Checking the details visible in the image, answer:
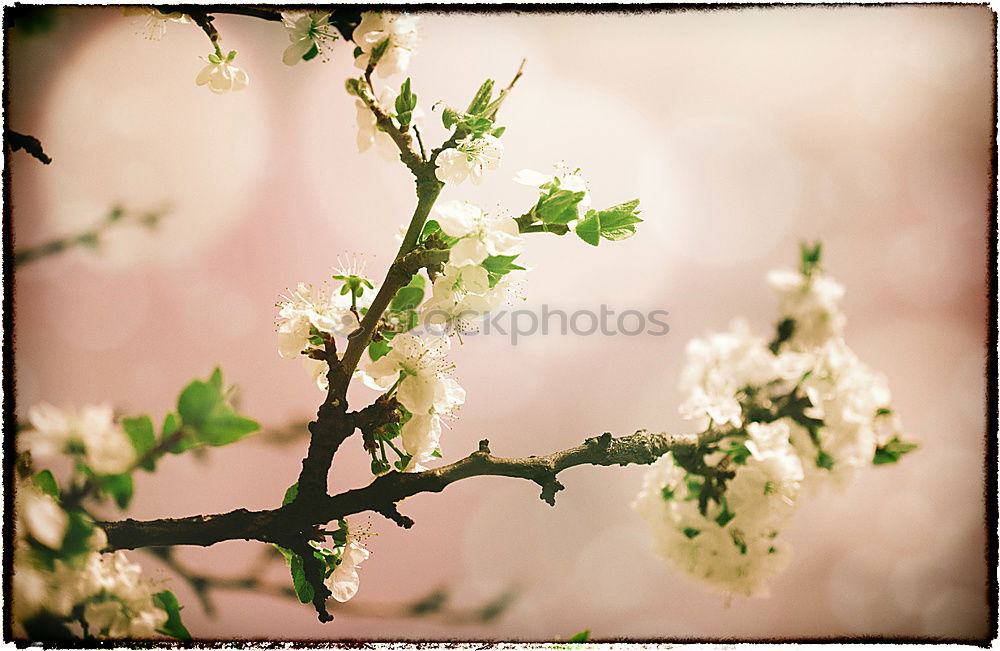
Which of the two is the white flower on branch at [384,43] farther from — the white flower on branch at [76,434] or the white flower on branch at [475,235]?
the white flower on branch at [76,434]

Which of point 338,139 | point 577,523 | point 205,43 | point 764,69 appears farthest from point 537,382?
point 205,43

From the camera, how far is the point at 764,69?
109cm

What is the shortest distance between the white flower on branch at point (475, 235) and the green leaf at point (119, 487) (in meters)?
0.37

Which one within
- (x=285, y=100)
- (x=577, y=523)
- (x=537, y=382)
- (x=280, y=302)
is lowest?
(x=577, y=523)

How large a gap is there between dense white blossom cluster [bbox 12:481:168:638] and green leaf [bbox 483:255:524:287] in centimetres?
43

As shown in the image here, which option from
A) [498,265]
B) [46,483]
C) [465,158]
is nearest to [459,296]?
[498,265]

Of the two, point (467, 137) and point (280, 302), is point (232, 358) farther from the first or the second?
point (467, 137)

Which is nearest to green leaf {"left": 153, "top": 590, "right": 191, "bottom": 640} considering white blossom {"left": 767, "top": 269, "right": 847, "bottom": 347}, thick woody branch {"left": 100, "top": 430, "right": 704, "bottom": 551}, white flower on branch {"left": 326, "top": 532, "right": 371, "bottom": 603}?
thick woody branch {"left": 100, "top": 430, "right": 704, "bottom": 551}

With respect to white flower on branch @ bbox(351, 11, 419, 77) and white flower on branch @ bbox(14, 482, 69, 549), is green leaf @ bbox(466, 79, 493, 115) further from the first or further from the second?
white flower on branch @ bbox(14, 482, 69, 549)

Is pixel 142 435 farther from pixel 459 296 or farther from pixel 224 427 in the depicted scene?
pixel 459 296

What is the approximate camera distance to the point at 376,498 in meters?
0.89

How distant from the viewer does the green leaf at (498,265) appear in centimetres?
75

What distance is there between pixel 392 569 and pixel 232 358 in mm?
390

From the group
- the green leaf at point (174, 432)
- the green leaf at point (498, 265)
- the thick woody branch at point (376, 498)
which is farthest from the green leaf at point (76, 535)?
the green leaf at point (498, 265)
